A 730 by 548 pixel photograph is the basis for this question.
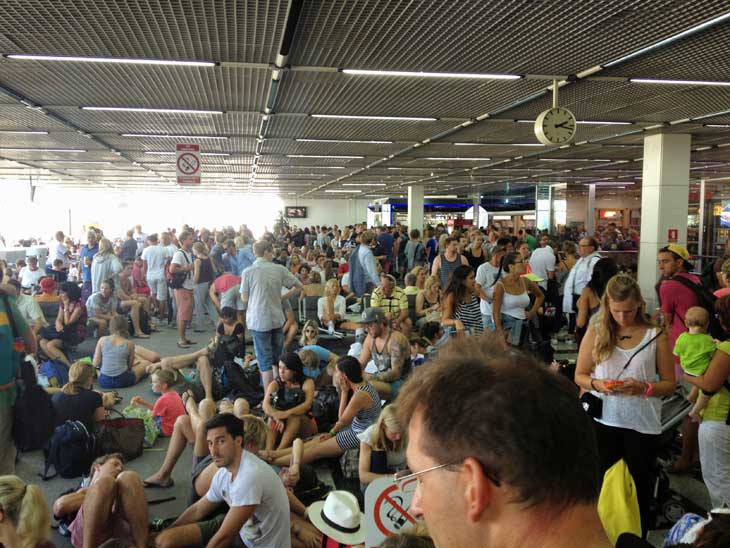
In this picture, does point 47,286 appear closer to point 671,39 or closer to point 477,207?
point 671,39

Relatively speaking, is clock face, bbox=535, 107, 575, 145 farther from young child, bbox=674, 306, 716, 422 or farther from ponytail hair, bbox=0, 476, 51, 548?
ponytail hair, bbox=0, 476, 51, 548

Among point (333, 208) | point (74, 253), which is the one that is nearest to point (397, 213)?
point (333, 208)

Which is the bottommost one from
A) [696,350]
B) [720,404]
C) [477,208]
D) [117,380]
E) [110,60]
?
[117,380]

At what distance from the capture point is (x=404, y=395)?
3.34ft

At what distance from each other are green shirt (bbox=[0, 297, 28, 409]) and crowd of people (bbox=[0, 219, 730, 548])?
17 millimetres

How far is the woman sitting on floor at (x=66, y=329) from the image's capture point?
27.0 ft

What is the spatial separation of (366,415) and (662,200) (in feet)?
27.3

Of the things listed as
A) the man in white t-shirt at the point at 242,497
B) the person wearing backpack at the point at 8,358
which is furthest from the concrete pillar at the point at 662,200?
the person wearing backpack at the point at 8,358

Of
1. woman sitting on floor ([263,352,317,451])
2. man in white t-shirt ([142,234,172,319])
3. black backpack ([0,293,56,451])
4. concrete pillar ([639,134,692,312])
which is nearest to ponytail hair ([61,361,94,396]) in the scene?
black backpack ([0,293,56,451])

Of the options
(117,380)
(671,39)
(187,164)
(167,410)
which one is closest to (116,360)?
(117,380)

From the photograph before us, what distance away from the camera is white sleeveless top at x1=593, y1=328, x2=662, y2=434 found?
3.25 m

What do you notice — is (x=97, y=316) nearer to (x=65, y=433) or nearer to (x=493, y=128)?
(x=65, y=433)

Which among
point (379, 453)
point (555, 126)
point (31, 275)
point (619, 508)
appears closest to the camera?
point (619, 508)

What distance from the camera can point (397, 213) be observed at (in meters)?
35.6
